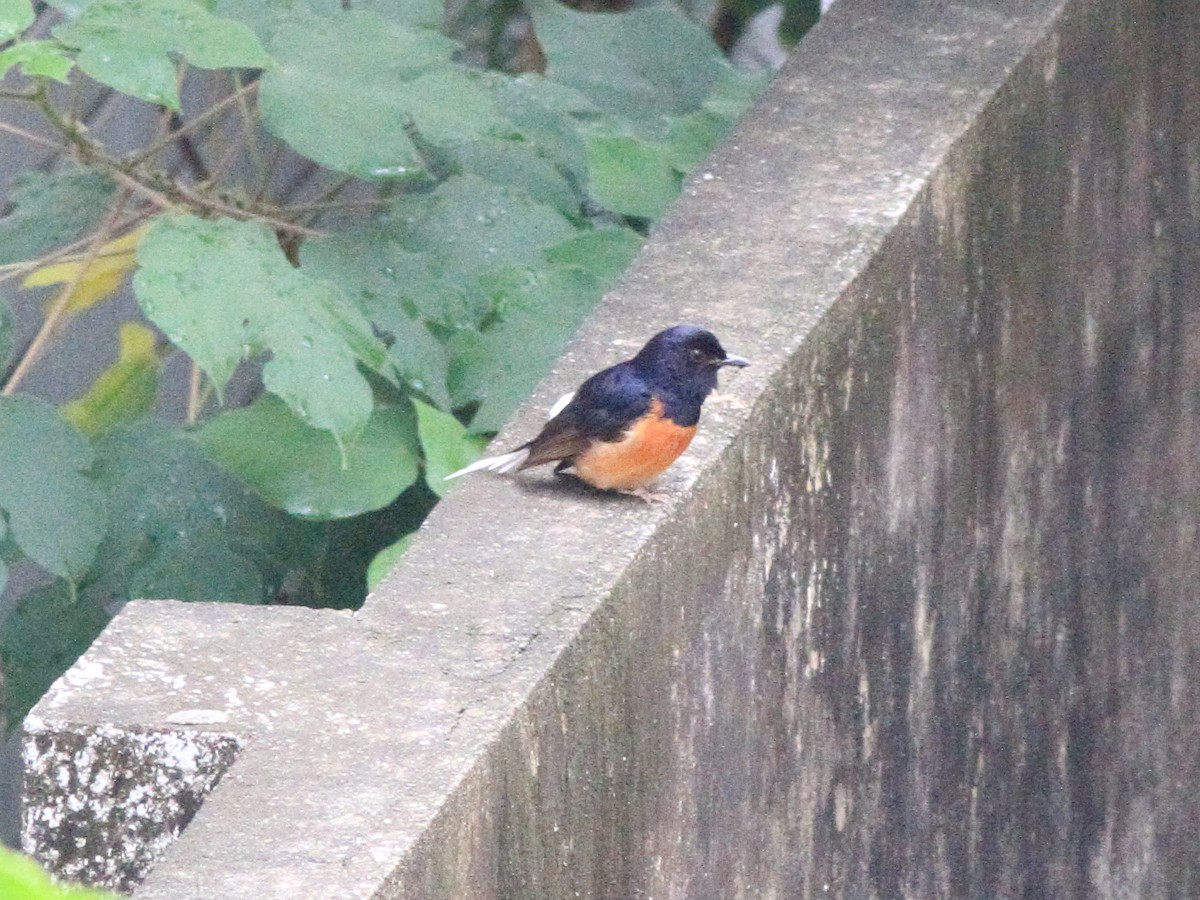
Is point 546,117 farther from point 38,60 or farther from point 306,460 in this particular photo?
point 38,60

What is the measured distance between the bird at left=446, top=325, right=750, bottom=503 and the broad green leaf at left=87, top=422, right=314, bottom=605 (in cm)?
56

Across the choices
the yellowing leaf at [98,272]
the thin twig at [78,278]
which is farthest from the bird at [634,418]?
the yellowing leaf at [98,272]

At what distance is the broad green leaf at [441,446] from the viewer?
2.78 metres

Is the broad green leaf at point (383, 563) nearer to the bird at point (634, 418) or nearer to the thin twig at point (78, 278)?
the bird at point (634, 418)

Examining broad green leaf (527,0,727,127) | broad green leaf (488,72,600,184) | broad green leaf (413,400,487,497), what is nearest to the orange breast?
broad green leaf (413,400,487,497)

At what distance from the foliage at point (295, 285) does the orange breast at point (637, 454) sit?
0.36 metres

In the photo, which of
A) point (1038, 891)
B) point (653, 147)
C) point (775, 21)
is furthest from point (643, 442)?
point (775, 21)

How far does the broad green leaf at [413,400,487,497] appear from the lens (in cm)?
278

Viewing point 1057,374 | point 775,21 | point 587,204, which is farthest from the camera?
point 775,21

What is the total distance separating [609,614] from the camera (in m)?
2.16

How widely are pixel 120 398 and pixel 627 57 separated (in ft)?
4.29

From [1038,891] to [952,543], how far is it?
85cm

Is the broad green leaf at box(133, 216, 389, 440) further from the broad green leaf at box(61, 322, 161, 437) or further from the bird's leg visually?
the broad green leaf at box(61, 322, 161, 437)

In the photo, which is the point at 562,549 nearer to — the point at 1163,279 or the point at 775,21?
the point at 1163,279
